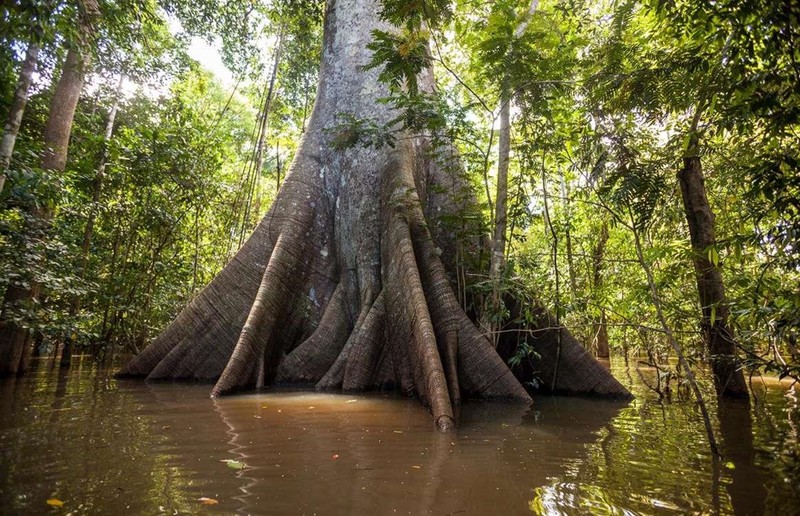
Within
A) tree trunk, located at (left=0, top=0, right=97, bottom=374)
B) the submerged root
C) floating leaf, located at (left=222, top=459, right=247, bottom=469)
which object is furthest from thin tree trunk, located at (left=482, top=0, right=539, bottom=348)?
tree trunk, located at (left=0, top=0, right=97, bottom=374)

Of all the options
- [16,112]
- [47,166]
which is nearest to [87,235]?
[47,166]

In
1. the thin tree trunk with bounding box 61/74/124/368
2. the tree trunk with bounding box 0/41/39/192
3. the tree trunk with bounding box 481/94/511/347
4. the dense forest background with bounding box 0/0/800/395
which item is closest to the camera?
the dense forest background with bounding box 0/0/800/395

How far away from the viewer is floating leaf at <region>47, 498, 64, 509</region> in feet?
5.83

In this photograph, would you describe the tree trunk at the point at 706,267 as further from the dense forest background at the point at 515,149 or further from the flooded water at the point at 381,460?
the flooded water at the point at 381,460

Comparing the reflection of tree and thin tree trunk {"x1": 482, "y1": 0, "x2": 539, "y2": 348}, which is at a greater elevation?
thin tree trunk {"x1": 482, "y1": 0, "x2": 539, "y2": 348}

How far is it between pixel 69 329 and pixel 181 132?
397 cm

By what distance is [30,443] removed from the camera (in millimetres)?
2666

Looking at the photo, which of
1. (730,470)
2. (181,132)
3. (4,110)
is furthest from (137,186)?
(730,470)

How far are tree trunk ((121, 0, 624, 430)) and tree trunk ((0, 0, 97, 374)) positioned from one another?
5.62 ft

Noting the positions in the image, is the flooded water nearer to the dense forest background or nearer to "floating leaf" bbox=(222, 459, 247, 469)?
"floating leaf" bbox=(222, 459, 247, 469)

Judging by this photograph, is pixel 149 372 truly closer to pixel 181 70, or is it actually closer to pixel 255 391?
pixel 255 391

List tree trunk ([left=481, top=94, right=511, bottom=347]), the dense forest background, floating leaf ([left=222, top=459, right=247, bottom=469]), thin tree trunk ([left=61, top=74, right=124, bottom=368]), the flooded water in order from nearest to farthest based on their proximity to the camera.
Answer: the flooded water < floating leaf ([left=222, top=459, right=247, bottom=469]) < the dense forest background < tree trunk ([left=481, top=94, right=511, bottom=347]) < thin tree trunk ([left=61, top=74, right=124, bottom=368])

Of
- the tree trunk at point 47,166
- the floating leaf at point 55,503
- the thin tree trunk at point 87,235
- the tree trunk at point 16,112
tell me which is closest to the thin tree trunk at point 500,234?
the floating leaf at point 55,503

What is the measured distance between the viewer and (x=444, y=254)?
6121 millimetres
